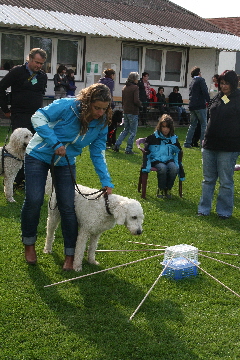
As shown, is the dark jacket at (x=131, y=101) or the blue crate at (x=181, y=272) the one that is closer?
the blue crate at (x=181, y=272)

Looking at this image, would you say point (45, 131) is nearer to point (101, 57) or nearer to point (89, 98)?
point (89, 98)

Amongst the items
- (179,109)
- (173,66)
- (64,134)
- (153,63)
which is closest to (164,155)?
(64,134)

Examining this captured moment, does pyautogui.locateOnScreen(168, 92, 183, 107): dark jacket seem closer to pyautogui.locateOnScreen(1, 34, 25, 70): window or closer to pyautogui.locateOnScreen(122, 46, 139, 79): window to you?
pyautogui.locateOnScreen(122, 46, 139, 79): window

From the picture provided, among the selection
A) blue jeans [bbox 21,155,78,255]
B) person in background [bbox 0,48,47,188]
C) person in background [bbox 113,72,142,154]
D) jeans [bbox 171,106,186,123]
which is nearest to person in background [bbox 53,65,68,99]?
person in background [bbox 113,72,142,154]

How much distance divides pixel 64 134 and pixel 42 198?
0.66 m

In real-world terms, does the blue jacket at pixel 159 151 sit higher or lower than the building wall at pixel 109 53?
lower

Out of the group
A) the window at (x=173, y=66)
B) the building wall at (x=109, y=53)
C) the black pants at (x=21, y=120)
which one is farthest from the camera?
the window at (x=173, y=66)

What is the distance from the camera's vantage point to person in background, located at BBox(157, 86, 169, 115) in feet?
62.8

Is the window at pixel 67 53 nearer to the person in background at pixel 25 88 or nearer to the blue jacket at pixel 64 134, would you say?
the person in background at pixel 25 88

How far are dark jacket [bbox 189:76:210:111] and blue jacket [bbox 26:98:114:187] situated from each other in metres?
8.83

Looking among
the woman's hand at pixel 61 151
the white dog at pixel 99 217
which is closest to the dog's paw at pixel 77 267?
the white dog at pixel 99 217

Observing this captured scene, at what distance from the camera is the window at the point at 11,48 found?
1747 centimetres

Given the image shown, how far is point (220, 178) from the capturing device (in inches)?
284

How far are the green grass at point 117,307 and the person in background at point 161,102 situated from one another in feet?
42.6
